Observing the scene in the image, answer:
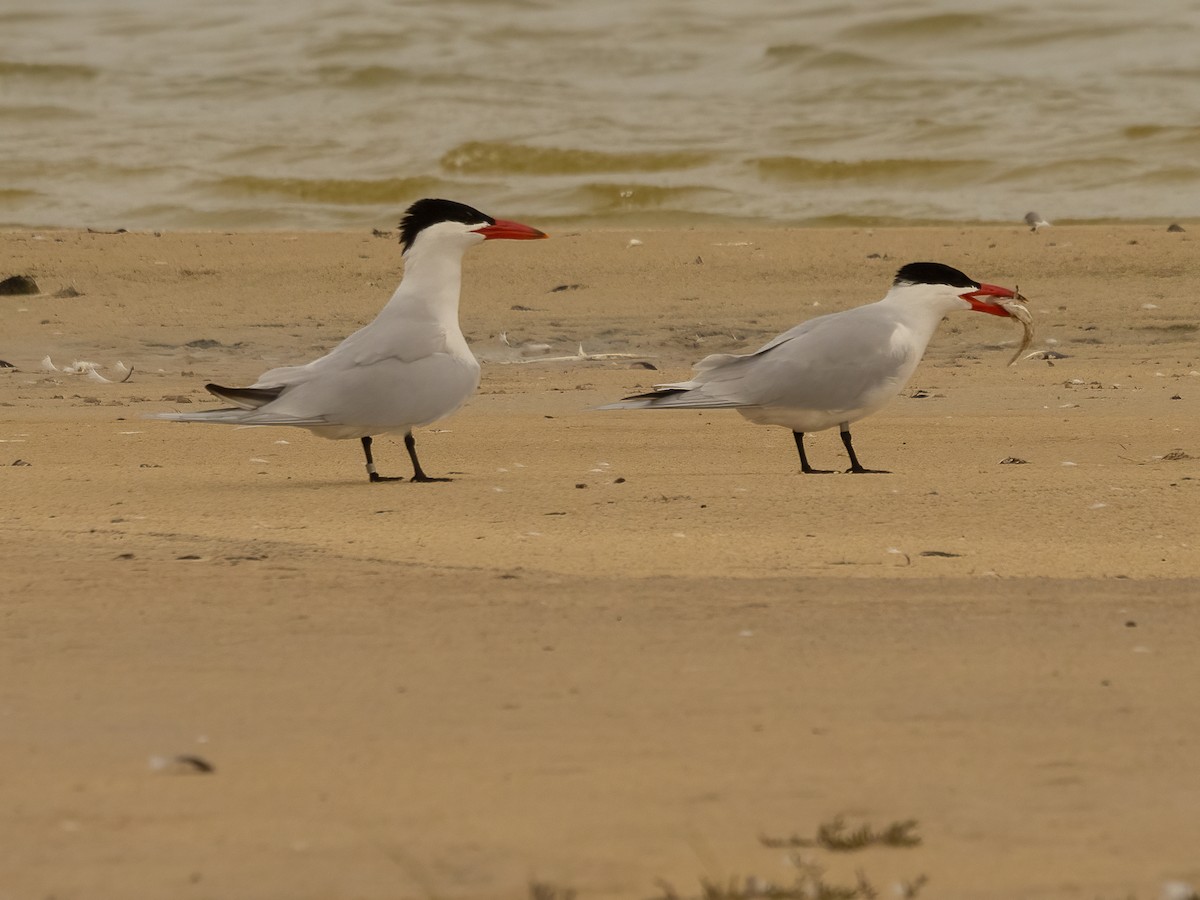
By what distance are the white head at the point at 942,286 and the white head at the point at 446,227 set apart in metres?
1.48

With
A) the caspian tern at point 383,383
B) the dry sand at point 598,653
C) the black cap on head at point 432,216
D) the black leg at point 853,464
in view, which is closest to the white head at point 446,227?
the black cap on head at point 432,216

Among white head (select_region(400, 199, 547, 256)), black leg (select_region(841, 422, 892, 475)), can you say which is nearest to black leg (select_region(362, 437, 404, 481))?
white head (select_region(400, 199, 547, 256))

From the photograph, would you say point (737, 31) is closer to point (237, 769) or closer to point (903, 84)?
point (903, 84)

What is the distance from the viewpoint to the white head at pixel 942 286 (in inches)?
295

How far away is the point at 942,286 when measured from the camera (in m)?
7.48

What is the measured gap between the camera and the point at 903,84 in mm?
22656

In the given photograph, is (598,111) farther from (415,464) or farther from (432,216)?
(415,464)

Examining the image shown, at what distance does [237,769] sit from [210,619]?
1.09 meters

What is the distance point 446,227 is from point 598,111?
51.8 ft

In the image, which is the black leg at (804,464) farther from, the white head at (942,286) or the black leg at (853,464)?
the white head at (942,286)

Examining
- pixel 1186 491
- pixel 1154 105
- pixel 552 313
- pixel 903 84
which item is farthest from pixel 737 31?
pixel 1186 491

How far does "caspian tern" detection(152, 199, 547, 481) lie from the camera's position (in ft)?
21.6

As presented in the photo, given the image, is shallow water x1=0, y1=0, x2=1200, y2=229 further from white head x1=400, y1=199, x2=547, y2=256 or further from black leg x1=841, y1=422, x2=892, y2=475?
white head x1=400, y1=199, x2=547, y2=256

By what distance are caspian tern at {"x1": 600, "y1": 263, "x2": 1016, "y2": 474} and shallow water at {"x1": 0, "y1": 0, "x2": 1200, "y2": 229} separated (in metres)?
9.30
